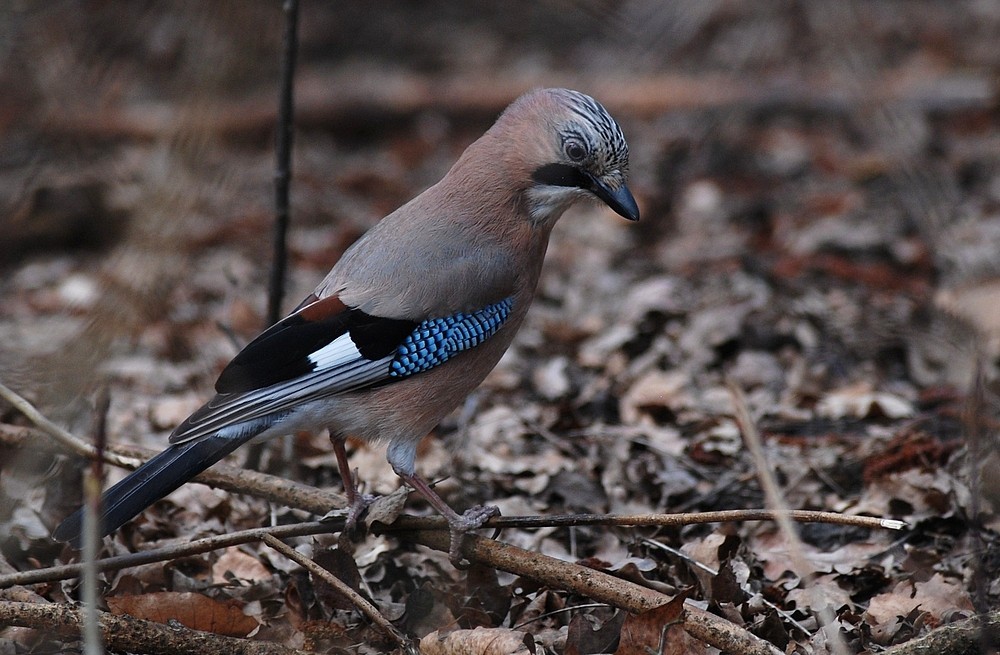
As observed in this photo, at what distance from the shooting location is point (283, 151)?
4477mm

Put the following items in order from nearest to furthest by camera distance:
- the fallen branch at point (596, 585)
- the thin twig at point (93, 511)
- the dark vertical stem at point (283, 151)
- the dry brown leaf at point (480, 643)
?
the thin twig at point (93, 511) → the fallen branch at point (596, 585) → the dry brown leaf at point (480, 643) → the dark vertical stem at point (283, 151)

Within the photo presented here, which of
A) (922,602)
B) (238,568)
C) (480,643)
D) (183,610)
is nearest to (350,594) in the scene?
(480,643)

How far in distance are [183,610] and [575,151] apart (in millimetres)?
2029

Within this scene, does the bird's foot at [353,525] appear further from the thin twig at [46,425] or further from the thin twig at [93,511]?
the thin twig at [93,511]

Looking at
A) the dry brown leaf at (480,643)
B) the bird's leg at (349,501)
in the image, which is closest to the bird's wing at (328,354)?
the bird's leg at (349,501)

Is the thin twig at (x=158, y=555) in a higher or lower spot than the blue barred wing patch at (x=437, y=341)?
lower

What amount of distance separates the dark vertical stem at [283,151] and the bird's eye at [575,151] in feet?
4.14

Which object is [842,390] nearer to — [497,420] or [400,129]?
[497,420]

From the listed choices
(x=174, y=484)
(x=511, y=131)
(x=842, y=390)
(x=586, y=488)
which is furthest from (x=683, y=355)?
(x=174, y=484)

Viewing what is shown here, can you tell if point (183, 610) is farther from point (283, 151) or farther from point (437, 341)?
point (283, 151)

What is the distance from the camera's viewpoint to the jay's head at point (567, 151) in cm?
385

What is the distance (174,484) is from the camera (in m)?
3.37

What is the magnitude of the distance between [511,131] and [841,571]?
1.98 meters

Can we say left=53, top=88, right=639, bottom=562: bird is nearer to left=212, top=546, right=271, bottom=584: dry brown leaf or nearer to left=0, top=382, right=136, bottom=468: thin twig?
left=0, top=382, right=136, bottom=468: thin twig
